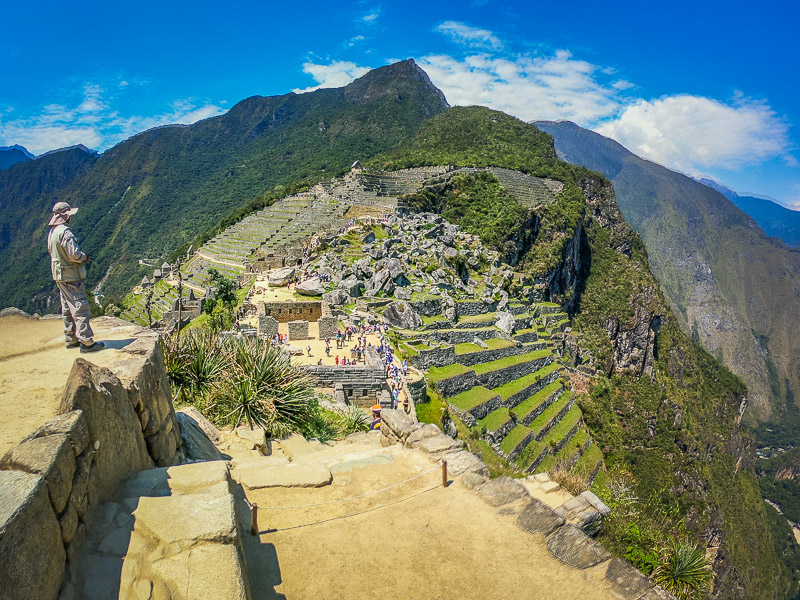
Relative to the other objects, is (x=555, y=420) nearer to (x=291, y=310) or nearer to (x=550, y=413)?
(x=550, y=413)

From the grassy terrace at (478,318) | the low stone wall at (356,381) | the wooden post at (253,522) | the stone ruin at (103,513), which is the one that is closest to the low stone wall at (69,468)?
the stone ruin at (103,513)

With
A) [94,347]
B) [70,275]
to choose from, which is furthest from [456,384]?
[70,275]

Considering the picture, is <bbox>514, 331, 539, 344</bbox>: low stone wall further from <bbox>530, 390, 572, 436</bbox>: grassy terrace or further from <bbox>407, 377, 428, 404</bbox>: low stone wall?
<bbox>407, 377, 428, 404</bbox>: low stone wall

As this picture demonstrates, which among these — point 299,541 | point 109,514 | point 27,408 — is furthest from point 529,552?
point 27,408

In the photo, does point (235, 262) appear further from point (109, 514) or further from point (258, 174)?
point (258, 174)

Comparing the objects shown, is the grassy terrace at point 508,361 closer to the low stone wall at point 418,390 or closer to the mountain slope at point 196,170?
the low stone wall at point 418,390

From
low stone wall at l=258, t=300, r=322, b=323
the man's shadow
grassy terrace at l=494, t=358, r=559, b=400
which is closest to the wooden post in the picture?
the man's shadow

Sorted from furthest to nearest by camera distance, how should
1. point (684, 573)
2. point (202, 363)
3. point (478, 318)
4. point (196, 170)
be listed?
1. point (196, 170)
2. point (478, 318)
3. point (202, 363)
4. point (684, 573)
